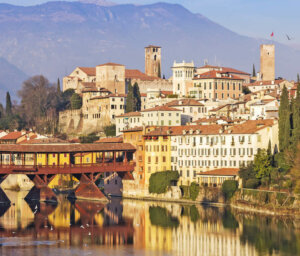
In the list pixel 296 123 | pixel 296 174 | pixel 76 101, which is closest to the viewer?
pixel 296 174

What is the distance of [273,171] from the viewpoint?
81.4 m

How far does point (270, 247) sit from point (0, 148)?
38996 mm

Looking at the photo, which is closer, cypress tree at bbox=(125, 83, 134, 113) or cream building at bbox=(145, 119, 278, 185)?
Answer: cream building at bbox=(145, 119, 278, 185)

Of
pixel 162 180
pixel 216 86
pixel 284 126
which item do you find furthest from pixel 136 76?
pixel 284 126

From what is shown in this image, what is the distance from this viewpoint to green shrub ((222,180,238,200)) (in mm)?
84250

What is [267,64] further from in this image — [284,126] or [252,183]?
[252,183]

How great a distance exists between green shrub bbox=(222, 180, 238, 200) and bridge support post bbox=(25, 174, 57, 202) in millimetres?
20339

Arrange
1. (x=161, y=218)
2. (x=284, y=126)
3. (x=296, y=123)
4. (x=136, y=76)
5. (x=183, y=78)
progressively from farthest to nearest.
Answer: (x=136, y=76) → (x=183, y=78) → (x=284, y=126) → (x=296, y=123) → (x=161, y=218)

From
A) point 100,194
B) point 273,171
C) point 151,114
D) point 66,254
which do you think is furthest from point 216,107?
point 66,254

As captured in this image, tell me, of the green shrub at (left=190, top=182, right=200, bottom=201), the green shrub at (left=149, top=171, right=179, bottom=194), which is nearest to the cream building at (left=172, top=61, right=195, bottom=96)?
the green shrub at (left=149, top=171, right=179, bottom=194)

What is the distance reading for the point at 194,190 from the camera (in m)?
89.4

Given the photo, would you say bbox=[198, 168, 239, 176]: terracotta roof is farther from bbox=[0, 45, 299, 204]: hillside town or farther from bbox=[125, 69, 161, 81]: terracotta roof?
bbox=[125, 69, 161, 81]: terracotta roof

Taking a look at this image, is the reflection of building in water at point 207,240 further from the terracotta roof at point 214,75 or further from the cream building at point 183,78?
the cream building at point 183,78

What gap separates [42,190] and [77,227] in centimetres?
2309
